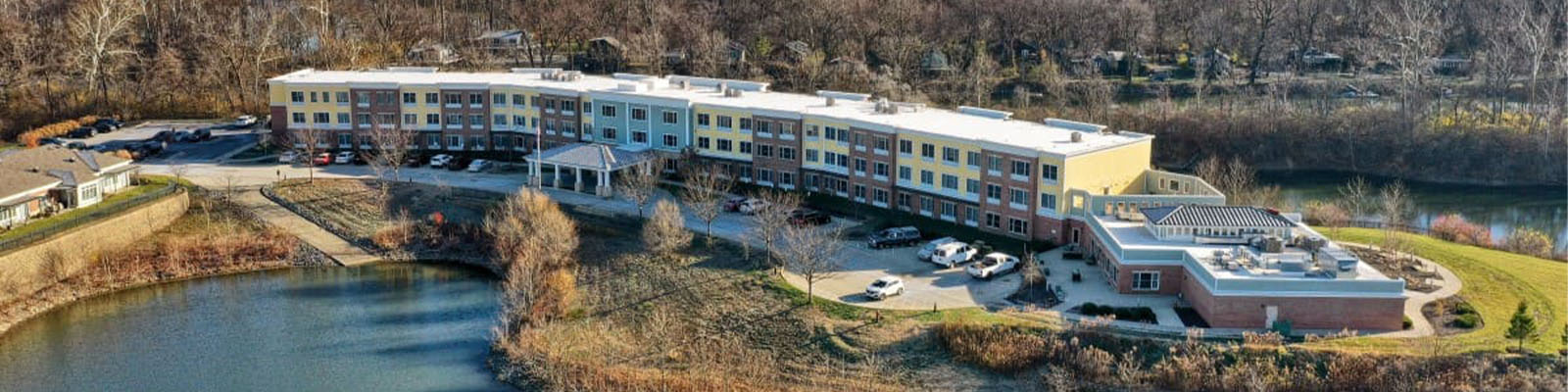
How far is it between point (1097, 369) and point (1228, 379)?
376 cm

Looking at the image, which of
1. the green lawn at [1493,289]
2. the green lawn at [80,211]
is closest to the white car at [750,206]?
the green lawn at [1493,289]

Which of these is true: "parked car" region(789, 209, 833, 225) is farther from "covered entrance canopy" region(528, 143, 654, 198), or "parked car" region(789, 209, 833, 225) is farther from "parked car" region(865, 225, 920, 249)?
"covered entrance canopy" region(528, 143, 654, 198)

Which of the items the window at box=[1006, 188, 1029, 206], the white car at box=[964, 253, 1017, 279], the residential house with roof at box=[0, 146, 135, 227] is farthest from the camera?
the residential house with roof at box=[0, 146, 135, 227]

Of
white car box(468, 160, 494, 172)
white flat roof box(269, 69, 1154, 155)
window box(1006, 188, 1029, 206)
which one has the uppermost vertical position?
white flat roof box(269, 69, 1154, 155)

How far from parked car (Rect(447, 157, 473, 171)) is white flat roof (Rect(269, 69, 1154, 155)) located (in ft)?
15.5

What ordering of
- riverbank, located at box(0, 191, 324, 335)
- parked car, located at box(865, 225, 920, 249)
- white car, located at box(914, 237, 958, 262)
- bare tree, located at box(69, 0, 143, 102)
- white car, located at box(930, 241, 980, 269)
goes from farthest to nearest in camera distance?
1. bare tree, located at box(69, 0, 143, 102)
2. parked car, located at box(865, 225, 920, 249)
3. white car, located at box(914, 237, 958, 262)
4. white car, located at box(930, 241, 980, 269)
5. riverbank, located at box(0, 191, 324, 335)

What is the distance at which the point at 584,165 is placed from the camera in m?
67.6

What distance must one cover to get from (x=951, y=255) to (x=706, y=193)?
45.7 feet

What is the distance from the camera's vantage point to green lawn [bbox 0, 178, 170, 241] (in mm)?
56031

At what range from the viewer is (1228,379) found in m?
41.2

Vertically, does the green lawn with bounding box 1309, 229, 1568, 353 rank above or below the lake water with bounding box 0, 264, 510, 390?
above

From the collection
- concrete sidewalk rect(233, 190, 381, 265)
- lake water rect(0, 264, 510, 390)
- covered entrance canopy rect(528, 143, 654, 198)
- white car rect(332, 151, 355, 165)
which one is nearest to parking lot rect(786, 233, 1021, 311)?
lake water rect(0, 264, 510, 390)

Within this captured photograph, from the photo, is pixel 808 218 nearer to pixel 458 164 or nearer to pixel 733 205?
pixel 733 205

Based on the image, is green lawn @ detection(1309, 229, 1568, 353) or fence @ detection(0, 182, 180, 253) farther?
fence @ detection(0, 182, 180, 253)
